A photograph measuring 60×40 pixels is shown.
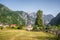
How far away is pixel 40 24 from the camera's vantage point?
427ft

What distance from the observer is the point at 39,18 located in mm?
134750

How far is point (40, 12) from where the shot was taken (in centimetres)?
14038

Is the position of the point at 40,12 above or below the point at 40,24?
above

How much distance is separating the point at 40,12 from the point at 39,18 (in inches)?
316

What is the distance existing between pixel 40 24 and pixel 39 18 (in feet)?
23.1

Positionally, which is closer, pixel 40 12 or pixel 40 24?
pixel 40 24

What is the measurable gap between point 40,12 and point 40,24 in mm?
14953
